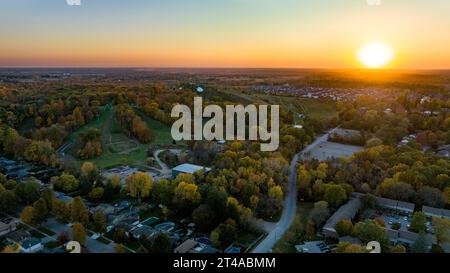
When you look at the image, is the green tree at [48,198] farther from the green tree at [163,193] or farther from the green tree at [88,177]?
the green tree at [163,193]

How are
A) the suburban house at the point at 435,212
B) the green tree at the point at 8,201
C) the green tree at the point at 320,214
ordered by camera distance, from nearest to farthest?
the green tree at the point at 320,214 → the suburban house at the point at 435,212 → the green tree at the point at 8,201

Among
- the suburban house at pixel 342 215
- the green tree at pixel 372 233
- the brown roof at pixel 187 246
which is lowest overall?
the brown roof at pixel 187 246

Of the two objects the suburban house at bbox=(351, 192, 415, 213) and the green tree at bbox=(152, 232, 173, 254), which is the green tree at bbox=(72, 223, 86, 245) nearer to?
the green tree at bbox=(152, 232, 173, 254)

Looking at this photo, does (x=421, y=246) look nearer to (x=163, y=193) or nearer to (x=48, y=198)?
(x=163, y=193)

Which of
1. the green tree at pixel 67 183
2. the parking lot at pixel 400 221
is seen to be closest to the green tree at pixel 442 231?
the parking lot at pixel 400 221

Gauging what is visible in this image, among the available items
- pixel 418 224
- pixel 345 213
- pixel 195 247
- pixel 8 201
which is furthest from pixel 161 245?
pixel 418 224
